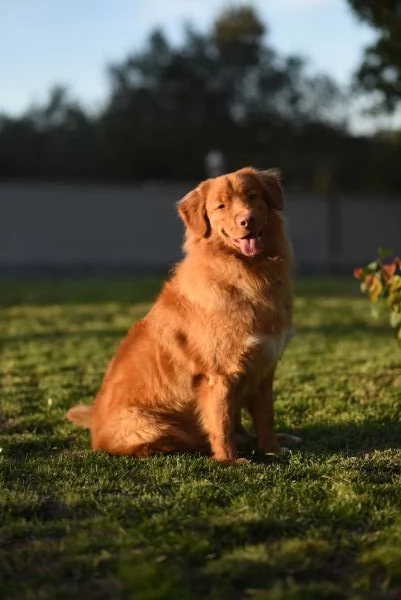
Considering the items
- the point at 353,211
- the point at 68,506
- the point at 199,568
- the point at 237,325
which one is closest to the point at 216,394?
the point at 237,325

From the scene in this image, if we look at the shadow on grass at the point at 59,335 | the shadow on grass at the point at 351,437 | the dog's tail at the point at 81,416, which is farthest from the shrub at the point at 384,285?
→ the shadow on grass at the point at 59,335

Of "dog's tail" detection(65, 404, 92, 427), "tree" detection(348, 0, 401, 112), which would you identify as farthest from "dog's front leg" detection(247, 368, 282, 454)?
"tree" detection(348, 0, 401, 112)

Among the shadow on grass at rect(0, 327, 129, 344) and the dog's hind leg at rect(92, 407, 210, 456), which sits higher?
the dog's hind leg at rect(92, 407, 210, 456)

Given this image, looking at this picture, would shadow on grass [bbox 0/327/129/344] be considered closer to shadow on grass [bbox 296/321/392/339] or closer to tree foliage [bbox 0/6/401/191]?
shadow on grass [bbox 296/321/392/339]

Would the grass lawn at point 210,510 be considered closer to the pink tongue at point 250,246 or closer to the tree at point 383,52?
the pink tongue at point 250,246

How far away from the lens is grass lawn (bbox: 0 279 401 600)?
2809 millimetres

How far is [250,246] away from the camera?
4.61 meters

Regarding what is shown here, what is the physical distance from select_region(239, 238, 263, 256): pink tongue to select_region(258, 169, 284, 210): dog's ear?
0.35m

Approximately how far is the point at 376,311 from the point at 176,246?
81.1 feet

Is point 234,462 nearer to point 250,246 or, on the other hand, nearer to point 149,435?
point 149,435

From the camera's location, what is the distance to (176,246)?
99.7 ft

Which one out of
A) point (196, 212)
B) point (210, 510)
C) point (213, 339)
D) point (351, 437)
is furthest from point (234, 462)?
point (196, 212)

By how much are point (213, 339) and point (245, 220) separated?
0.74m

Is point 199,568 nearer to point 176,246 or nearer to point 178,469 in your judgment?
point 178,469
